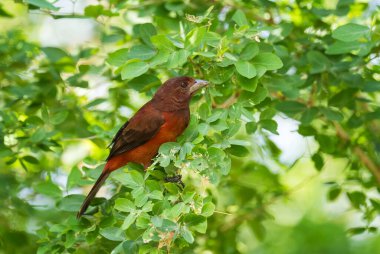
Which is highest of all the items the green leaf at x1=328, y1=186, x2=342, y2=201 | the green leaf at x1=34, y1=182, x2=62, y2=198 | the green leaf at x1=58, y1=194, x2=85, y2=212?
the green leaf at x1=58, y1=194, x2=85, y2=212

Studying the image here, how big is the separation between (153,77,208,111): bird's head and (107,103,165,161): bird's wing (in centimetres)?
8

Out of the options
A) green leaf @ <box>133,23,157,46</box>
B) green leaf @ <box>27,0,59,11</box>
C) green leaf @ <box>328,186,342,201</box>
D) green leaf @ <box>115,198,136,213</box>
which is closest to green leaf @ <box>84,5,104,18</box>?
green leaf @ <box>133,23,157,46</box>

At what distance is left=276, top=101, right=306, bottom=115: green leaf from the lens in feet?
15.4

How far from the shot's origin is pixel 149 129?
14.3 feet

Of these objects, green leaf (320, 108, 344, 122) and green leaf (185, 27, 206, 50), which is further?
green leaf (320, 108, 344, 122)

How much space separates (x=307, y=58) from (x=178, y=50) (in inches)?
49.3

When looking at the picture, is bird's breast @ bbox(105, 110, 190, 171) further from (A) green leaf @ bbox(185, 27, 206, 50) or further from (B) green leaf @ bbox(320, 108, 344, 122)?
(B) green leaf @ bbox(320, 108, 344, 122)

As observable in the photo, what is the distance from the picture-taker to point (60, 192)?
4.36m

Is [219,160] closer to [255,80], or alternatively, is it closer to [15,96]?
[255,80]

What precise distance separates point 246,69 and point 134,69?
0.56m

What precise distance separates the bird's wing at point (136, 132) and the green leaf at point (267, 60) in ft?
2.60

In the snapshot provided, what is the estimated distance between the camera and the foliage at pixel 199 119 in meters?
3.60

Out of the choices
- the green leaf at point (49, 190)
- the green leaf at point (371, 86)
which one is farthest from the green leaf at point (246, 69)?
the green leaf at point (49, 190)

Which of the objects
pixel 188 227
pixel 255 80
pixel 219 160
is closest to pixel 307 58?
pixel 255 80
